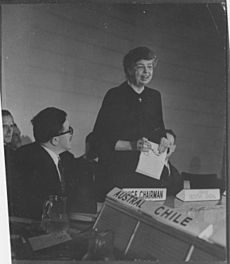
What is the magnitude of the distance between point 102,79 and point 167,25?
187mm

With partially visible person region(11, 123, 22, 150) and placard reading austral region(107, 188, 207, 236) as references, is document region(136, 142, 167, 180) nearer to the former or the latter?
placard reading austral region(107, 188, 207, 236)

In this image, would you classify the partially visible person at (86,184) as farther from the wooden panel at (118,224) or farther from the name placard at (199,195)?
the name placard at (199,195)

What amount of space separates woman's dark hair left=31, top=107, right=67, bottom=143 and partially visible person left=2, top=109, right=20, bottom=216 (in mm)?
55

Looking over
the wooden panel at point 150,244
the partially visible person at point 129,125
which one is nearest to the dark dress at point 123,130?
the partially visible person at point 129,125

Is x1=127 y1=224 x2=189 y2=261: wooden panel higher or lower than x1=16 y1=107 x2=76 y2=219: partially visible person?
lower

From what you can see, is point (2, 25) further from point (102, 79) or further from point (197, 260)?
point (197, 260)

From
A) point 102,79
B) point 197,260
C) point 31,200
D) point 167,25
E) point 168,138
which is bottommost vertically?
point 197,260

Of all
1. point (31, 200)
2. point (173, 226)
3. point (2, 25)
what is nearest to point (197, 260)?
point (173, 226)

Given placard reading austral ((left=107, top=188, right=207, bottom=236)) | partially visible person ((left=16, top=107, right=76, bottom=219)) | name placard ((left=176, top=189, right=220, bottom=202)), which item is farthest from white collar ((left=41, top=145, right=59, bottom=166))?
name placard ((left=176, top=189, right=220, bottom=202))

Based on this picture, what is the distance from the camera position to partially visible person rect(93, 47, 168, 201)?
3.50ft

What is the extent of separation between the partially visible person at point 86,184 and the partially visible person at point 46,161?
0.02 meters

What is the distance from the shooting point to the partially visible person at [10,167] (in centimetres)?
107

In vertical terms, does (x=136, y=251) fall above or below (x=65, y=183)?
below

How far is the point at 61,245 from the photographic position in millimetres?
1069
